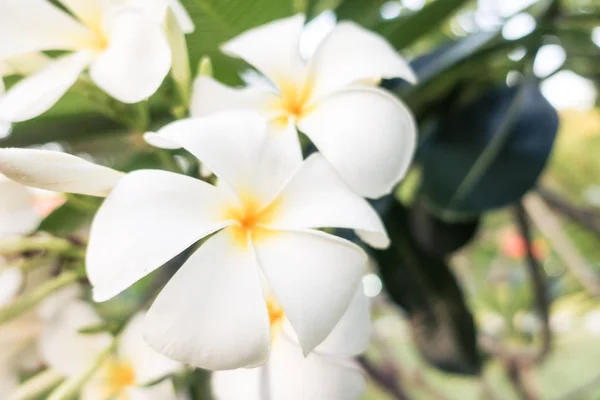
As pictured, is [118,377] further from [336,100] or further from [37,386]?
[336,100]

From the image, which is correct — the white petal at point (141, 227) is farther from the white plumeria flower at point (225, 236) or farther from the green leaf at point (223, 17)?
the green leaf at point (223, 17)

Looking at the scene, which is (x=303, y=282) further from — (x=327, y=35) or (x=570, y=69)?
(x=570, y=69)

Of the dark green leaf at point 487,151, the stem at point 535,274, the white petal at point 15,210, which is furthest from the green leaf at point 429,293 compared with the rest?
the white petal at point 15,210

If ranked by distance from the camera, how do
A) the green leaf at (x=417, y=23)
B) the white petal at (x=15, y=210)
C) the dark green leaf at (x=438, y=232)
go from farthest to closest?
the dark green leaf at (x=438, y=232), the green leaf at (x=417, y=23), the white petal at (x=15, y=210)

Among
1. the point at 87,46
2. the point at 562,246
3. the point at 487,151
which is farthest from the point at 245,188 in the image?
the point at 562,246

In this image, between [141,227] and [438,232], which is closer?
[141,227]

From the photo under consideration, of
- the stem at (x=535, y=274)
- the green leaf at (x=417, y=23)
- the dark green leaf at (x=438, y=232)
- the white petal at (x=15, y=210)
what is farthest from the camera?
the stem at (x=535, y=274)
